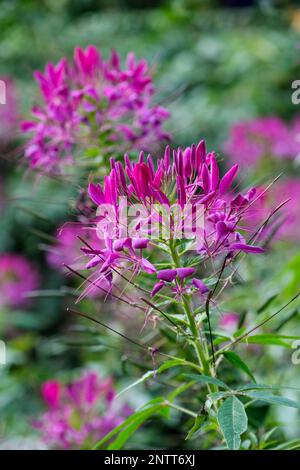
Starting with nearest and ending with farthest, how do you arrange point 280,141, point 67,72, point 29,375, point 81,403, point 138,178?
point 138,178 → point 67,72 → point 81,403 → point 280,141 → point 29,375

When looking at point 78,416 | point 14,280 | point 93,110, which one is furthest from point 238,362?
point 14,280

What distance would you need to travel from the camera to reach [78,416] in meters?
1.09

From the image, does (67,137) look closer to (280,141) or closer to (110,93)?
(110,93)

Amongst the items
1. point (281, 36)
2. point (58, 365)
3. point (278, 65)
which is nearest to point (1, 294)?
point (58, 365)

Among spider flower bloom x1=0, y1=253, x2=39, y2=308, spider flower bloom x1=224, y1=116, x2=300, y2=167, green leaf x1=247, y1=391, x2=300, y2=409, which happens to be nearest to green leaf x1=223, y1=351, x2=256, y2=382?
green leaf x1=247, y1=391, x2=300, y2=409

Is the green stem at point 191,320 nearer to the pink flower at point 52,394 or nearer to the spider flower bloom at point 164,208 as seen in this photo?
the spider flower bloom at point 164,208

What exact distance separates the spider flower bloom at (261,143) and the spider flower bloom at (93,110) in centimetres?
67

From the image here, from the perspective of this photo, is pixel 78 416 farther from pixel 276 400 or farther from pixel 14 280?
pixel 14 280

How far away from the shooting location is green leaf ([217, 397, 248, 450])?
51cm

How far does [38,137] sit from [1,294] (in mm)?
1132

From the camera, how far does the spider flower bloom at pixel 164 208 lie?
0.56 meters

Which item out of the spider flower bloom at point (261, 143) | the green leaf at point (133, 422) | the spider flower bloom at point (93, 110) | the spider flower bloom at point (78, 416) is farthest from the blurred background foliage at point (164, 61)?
the green leaf at point (133, 422)

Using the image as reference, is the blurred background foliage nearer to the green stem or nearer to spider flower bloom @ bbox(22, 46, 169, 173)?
spider flower bloom @ bbox(22, 46, 169, 173)

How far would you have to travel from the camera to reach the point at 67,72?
2.88 feet
